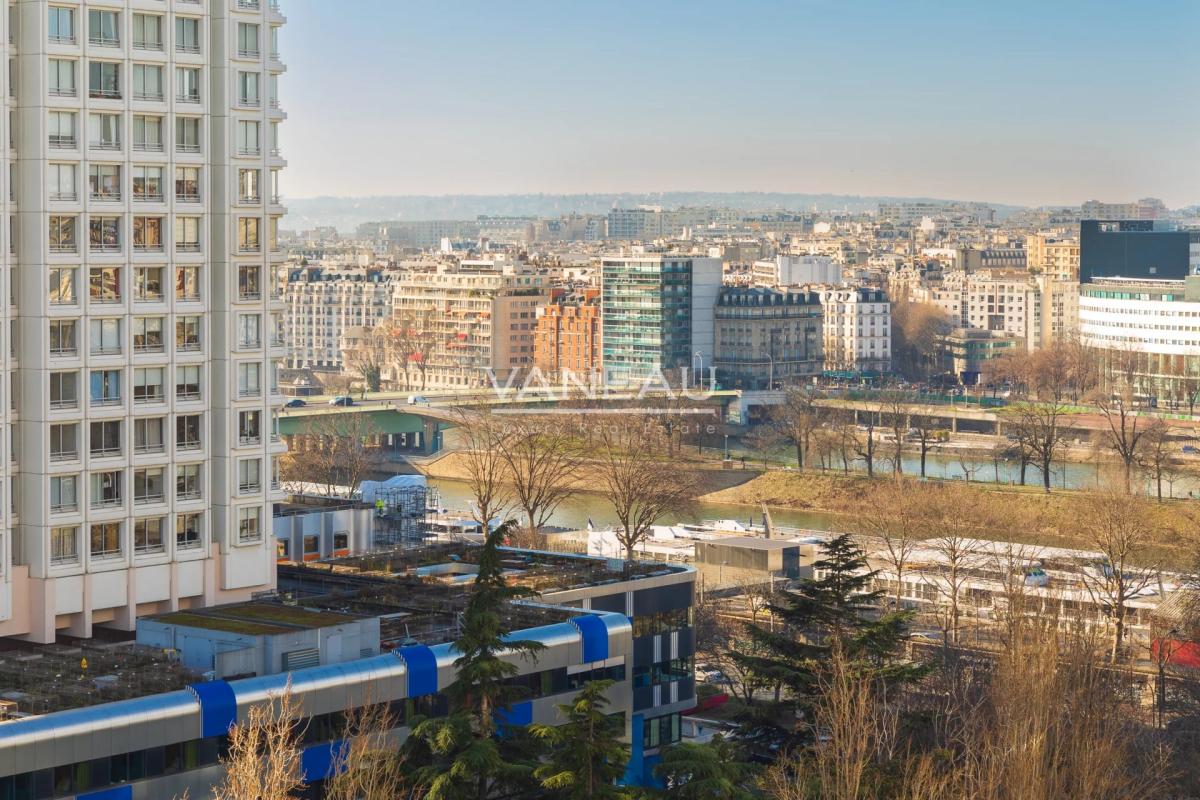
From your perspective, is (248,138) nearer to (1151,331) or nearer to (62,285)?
(62,285)

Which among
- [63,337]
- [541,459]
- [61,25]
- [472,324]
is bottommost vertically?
[541,459]

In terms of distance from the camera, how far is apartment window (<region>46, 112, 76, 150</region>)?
13.2 meters

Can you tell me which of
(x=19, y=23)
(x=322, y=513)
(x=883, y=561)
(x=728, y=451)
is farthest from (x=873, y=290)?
(x=19, y=23)

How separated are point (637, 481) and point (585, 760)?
19454 millimetres

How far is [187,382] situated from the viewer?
1397 centimetres

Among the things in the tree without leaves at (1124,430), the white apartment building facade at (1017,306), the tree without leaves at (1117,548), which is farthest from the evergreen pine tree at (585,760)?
the white apartment building facade at (1017,306)

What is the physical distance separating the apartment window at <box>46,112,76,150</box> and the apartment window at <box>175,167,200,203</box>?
76 centimetres

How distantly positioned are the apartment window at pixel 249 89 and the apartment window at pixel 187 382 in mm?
1777

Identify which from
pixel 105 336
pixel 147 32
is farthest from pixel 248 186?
pixel 105 336

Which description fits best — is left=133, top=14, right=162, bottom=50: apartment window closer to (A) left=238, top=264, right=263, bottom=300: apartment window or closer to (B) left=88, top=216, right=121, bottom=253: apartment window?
(B) left=88, top=216, right=121, bottom=253: apartment window

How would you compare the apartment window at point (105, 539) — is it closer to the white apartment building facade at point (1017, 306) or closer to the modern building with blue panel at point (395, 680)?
the modern building with blue panel at point (395, 680)

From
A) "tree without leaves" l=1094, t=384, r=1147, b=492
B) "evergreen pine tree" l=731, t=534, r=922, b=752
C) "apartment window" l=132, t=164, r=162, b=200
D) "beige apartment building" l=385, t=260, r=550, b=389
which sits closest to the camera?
"evergreen pine tree" l=731, t=534, r=922, b=752

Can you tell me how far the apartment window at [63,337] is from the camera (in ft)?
43.4

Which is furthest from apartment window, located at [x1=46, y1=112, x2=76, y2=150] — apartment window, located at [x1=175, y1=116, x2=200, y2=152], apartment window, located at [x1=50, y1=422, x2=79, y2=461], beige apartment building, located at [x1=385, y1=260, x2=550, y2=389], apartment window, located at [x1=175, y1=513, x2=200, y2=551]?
beige apartment building, located at [x1=385, y1=260, x2=550, y2=389]
